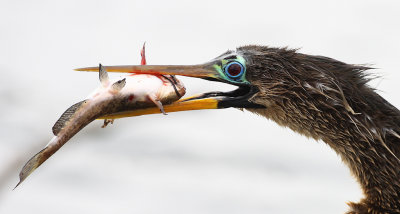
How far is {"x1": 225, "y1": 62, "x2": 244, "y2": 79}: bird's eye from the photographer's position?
4543 millimetres

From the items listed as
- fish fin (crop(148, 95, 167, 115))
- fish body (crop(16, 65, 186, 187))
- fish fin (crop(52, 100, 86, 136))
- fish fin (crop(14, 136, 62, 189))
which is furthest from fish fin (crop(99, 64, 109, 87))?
fish fin (crop(14, 136, 62, 189))

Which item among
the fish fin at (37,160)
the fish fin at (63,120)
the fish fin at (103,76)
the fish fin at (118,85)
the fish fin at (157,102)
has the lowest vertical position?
the fish fin at (37,160)

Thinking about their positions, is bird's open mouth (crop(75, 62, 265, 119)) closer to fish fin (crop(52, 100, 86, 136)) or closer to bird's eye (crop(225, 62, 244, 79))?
bird's eye (crop(225, 62, 244, 79))

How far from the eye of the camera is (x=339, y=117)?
4508 millimetres

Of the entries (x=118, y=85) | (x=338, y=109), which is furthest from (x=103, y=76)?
(x=338, y=109)

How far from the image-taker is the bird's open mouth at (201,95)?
4.38 meters

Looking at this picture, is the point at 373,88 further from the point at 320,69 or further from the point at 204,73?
the point at 204,73

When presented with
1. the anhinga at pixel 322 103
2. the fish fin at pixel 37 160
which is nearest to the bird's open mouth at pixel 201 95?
the anhinga at pixel 322 103

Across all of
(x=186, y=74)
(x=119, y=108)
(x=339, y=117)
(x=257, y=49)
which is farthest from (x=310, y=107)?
(x=119, y=108)

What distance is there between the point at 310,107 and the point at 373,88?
42cm

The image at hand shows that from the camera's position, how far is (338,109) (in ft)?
14.8

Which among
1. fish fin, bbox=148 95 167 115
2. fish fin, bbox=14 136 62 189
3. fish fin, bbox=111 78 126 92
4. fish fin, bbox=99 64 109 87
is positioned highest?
fish fin, bbox=99 64 109 87

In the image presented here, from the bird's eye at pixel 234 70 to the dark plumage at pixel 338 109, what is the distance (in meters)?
0.05

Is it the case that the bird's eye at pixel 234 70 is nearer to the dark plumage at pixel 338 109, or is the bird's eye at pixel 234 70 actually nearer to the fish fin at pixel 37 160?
the dark plumage at pixel 338 109
